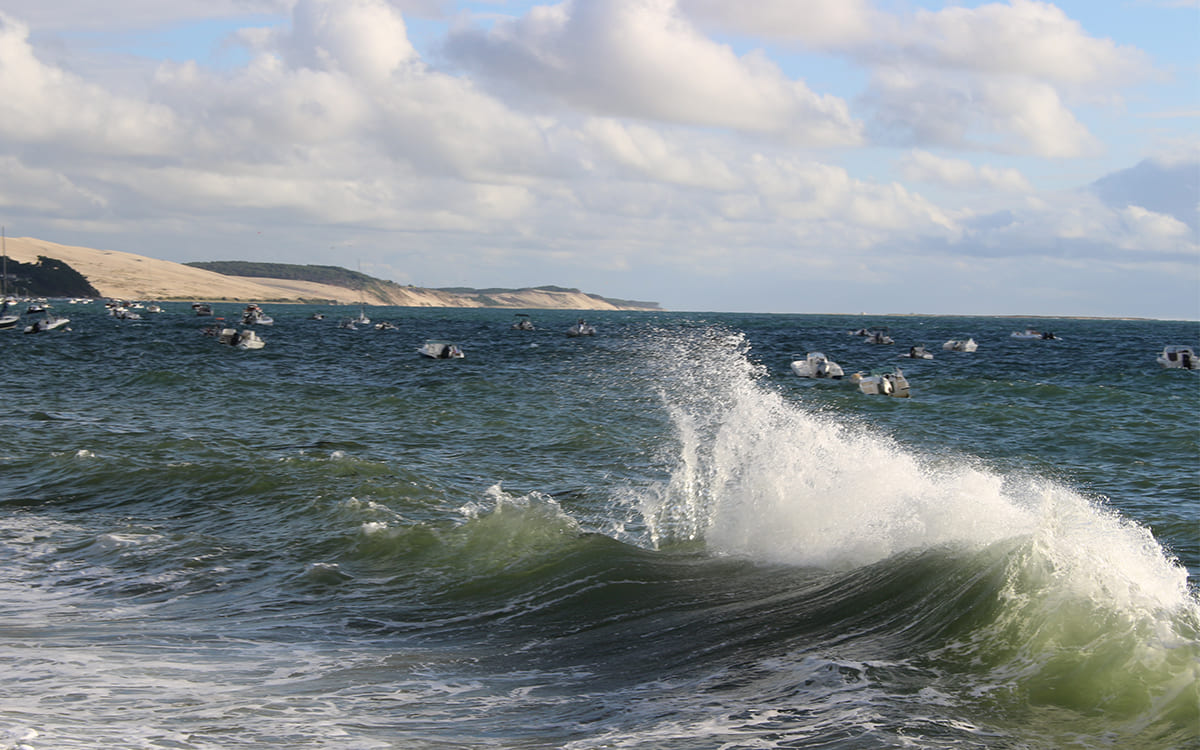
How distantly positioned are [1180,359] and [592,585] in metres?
51.0

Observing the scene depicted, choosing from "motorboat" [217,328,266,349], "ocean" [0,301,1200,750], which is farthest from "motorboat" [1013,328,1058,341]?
"ocean" [0,301,1200,750]

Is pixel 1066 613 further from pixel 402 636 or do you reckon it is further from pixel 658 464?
pixel 658 464

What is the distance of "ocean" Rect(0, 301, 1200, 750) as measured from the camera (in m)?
7.18

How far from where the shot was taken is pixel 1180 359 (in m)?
51.9

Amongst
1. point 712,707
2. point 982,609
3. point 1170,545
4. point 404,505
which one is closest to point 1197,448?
point 1170,545

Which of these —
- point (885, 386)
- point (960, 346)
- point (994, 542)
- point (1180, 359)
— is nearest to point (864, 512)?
point (994, 542)

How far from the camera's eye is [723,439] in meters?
19.3

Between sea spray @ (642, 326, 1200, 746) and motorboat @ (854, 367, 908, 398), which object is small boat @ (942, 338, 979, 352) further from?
sea spray @ (642, 326, 1200, 746)

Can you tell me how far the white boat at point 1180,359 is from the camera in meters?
51.2

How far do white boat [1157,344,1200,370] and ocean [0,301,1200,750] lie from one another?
30009 millimetres

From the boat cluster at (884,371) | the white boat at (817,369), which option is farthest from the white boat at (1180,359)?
the white boat at (817,369)

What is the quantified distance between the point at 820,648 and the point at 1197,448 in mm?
18407

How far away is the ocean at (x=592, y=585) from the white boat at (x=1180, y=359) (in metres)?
30.0

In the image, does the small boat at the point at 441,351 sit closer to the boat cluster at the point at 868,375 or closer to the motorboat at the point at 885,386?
the boat cluster at the point at 868,375
